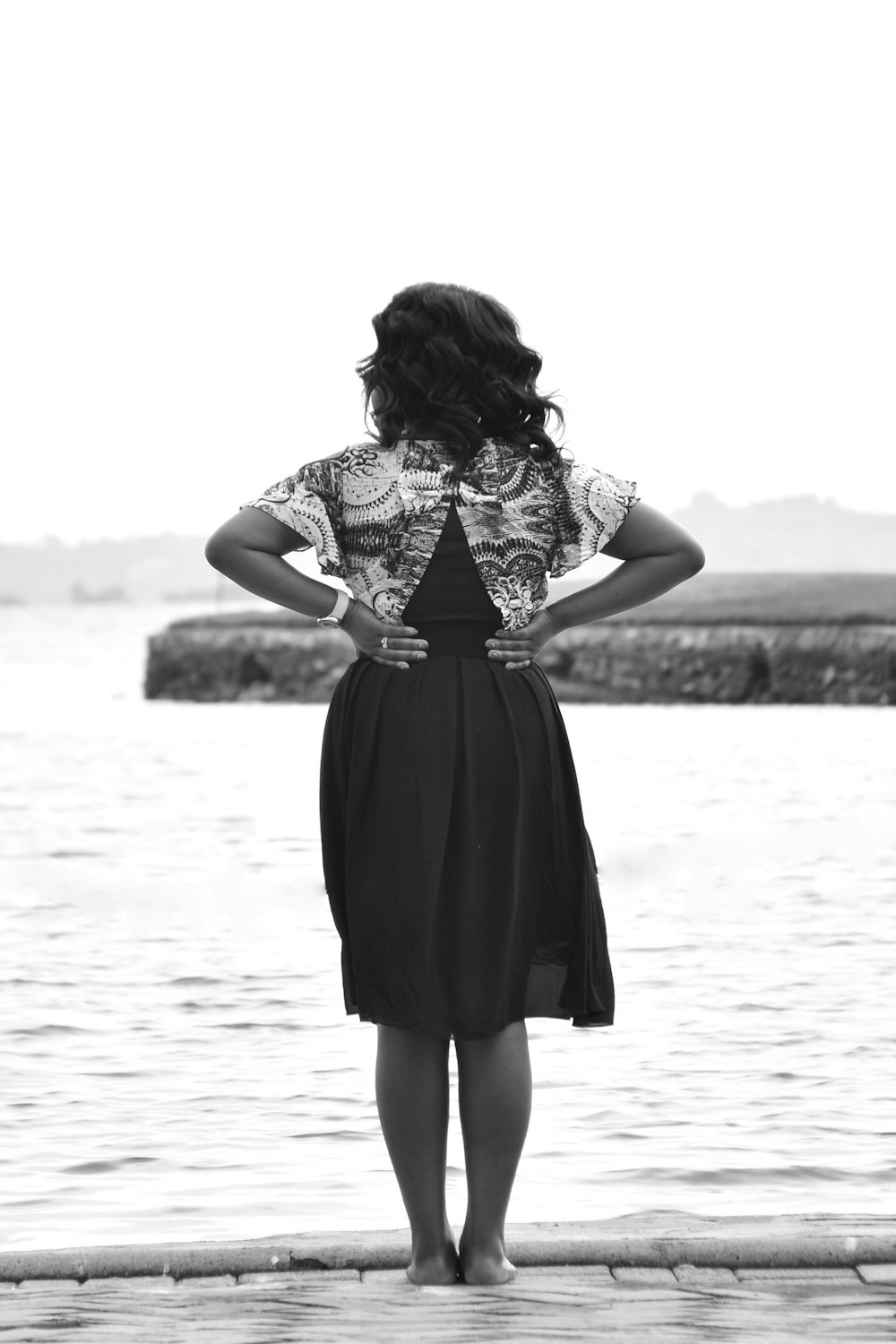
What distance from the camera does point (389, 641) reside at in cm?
318

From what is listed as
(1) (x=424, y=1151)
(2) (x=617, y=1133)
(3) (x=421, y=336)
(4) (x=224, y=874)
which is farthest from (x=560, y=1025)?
(4) (x=224, y=874)

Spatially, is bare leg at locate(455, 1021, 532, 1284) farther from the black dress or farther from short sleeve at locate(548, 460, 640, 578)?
short sleeve at locate(548, 460, 640, 578)

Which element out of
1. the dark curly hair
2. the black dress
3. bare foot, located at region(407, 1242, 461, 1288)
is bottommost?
bare foot, located at region(407, 1242, 461, 1288)

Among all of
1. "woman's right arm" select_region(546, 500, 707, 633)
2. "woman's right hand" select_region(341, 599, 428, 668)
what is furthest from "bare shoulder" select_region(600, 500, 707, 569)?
"woman's right hand" select_region(341, 599, 428, 668)

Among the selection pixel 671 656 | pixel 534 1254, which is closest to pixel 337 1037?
pixel 534 1254

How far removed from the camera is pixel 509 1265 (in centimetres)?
312

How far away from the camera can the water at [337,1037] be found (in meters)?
4.37

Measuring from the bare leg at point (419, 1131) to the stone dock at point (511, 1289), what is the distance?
0.27ft

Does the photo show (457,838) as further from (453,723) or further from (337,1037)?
(337,1037)

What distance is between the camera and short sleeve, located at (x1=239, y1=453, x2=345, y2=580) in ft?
10.5

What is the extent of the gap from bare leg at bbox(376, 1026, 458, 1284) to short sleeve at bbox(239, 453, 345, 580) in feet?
2.92

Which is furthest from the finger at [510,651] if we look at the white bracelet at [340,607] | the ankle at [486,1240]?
the ankle at [486,1240]

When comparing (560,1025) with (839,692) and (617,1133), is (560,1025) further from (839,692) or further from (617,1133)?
(839,692)

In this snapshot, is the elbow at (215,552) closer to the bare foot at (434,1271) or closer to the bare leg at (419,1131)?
the bare leg at (419,1131)
